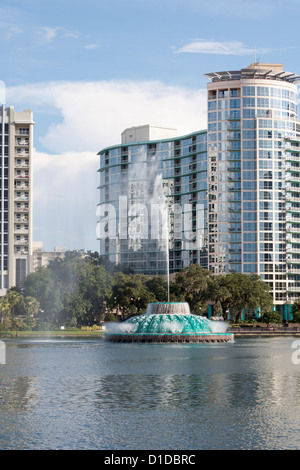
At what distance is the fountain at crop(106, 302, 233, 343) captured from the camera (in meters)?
96.4

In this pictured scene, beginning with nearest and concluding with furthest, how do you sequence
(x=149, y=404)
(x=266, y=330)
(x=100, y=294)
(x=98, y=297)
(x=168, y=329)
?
1. (x=149, y=404)
2. (x=168, y=329)
3. (x=266, y=330)
4. (x=100, y=294)
5. (x=98, y=297)

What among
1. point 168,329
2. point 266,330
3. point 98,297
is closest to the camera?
point 168,329

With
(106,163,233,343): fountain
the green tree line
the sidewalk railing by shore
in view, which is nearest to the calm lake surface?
(106,163,233,343): fountain

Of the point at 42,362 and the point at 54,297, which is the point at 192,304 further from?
the point at 42,362

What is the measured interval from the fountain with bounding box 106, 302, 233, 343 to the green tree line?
31.4 m

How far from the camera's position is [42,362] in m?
63.0

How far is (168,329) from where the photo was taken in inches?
3927

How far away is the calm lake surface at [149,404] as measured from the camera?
29.2 m

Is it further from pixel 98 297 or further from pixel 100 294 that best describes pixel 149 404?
pixel 98 297

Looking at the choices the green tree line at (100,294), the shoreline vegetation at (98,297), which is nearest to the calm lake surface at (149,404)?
the shoreline vegetation at (98,297)

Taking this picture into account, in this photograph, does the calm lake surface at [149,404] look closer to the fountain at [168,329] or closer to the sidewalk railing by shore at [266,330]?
the fountain at [168,329]

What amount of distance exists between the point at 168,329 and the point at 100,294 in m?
50.9

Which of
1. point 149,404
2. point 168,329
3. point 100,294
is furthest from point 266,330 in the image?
point 149,404
